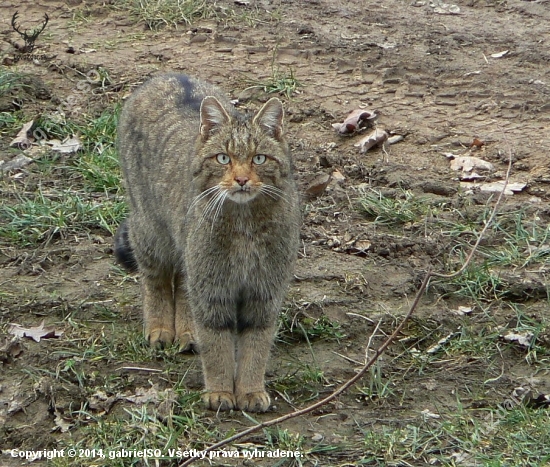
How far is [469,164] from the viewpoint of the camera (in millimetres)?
7984

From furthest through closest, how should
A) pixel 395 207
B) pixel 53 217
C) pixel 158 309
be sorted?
pixel 395 207
pixel 53 217
pixel 158 309

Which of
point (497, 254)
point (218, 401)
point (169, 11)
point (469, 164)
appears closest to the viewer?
point (218, 401)

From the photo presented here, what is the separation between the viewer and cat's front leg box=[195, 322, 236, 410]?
220 inches

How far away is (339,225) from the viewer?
744cm

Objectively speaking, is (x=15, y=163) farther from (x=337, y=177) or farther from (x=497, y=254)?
(x=497, y=254)

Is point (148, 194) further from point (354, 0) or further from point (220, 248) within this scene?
point (354, 0)

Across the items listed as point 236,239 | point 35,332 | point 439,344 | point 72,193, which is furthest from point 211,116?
point 72,193

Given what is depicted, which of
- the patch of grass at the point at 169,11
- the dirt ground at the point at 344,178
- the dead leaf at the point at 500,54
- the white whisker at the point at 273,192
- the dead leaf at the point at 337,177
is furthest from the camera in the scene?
the patch of grass at the point at 169,11

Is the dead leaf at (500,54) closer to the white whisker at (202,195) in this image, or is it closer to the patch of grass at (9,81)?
the patch of grass at (9,81)

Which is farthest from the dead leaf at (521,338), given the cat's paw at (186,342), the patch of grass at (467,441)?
the cat's paw at (186,342)

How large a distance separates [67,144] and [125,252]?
199cm

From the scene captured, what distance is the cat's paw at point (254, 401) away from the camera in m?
5.57

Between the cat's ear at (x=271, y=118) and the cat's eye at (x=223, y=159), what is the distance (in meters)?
0.25

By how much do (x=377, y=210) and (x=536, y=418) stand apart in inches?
99.5
